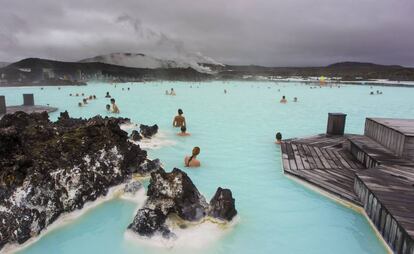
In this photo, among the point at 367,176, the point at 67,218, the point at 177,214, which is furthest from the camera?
the point at 367,176

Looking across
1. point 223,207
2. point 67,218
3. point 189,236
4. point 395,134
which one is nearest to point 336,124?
point 395,134

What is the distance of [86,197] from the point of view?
5746mm

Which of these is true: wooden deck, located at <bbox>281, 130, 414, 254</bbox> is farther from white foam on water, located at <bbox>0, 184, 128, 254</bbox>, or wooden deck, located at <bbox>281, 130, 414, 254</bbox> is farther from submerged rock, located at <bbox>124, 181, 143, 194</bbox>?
white foam on water, located at <bbox>0, 184, 128, 254</bbox>

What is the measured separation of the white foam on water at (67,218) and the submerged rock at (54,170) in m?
0.07

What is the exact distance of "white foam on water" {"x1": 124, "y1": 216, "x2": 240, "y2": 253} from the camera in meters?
4.59

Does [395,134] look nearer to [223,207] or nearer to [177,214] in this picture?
[223,207]

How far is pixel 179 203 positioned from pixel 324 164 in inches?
167

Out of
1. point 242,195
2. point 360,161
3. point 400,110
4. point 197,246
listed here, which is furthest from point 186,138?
point 400,110

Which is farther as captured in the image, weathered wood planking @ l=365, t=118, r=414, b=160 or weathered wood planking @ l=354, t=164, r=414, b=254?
weathered wood planking @ l=365, t=118, r=414, b=160

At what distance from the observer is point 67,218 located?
5.31 metres

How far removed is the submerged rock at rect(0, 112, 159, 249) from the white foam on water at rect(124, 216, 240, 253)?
146cm

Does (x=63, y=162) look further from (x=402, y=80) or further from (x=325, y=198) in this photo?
(x=402, y=80)

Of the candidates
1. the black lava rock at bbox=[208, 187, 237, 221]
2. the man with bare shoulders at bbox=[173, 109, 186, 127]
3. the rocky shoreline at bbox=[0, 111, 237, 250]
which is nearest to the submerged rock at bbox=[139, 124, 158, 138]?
the man with bare shoulders at bbox=[173, 109, 186, 127]

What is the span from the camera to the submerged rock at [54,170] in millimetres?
4602
